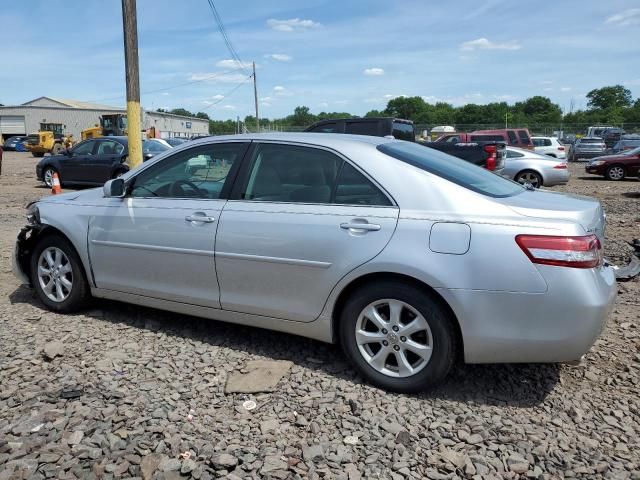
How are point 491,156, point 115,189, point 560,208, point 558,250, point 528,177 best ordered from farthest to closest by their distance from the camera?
point 528,177 < point 491,156 < point 115,189 < point 560,208 < point 558,250

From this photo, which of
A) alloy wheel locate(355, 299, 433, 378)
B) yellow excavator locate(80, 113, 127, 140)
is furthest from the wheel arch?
yellow excavator locate(80, 113, 127, 140)

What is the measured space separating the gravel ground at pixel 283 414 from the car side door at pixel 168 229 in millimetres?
449

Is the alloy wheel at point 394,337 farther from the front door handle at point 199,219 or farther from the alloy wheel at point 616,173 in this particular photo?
the alloy wheel at point 616,173

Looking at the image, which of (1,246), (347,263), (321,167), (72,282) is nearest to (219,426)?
(347,263)

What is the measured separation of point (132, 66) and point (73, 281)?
4246mm

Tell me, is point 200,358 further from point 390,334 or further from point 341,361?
point 390,334

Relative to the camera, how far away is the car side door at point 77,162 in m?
15.0

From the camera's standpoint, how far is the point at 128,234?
13.8 ft

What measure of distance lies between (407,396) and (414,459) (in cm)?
59

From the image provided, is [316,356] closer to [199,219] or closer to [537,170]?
[199,219]

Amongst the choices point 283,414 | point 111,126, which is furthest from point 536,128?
point 283,414

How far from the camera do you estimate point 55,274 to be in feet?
15.4

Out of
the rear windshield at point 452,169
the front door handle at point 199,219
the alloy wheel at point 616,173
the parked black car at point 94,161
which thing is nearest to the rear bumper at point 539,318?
the rear windshield at point 452,169

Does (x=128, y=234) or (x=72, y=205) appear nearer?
(x=128, y=234)
